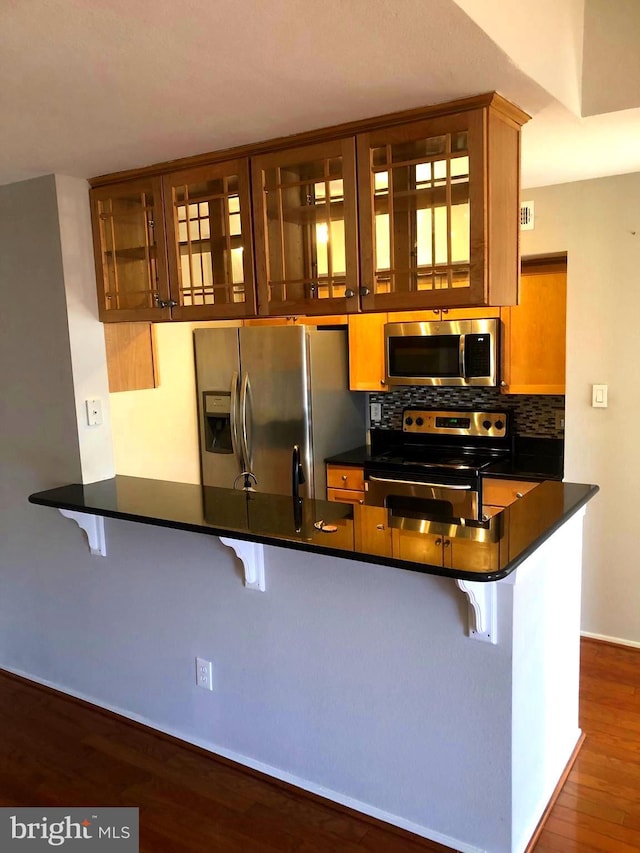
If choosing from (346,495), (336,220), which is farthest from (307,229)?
(346,495)

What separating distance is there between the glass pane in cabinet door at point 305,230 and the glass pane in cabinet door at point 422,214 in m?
0.15

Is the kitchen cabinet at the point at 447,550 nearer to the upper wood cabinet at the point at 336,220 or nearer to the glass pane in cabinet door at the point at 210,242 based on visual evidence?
the upper wood cabinet at the point at 336,220

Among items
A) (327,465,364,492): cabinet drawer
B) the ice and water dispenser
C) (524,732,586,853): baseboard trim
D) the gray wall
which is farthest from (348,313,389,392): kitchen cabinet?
(524,732,586,853): baseboard trim

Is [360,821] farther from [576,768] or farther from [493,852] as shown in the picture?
[576,768]

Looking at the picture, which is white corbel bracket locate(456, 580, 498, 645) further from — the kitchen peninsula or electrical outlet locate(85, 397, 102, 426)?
electrical outlet locate(85, 397, 102, 426)

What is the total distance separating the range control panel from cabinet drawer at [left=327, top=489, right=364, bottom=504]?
61cm

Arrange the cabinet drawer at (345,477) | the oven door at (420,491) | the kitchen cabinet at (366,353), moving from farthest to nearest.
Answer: the kitchen cabinet at (366,353) < the cabinet drawer at (345,477) < the oven door at (420,491)

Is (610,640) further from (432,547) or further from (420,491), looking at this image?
(432,547)

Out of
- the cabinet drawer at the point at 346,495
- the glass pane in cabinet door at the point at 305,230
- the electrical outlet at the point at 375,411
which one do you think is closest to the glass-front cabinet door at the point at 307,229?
the glass pane in cabinet door at the point at 305,230

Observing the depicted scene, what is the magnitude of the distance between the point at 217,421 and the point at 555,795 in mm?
2446

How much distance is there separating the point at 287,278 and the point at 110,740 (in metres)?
1.94

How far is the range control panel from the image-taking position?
4086 mm

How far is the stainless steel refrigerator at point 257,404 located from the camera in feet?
12.4

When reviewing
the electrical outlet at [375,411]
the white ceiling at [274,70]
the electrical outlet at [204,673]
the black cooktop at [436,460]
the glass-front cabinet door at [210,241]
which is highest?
the white ceiling at [274,70]
